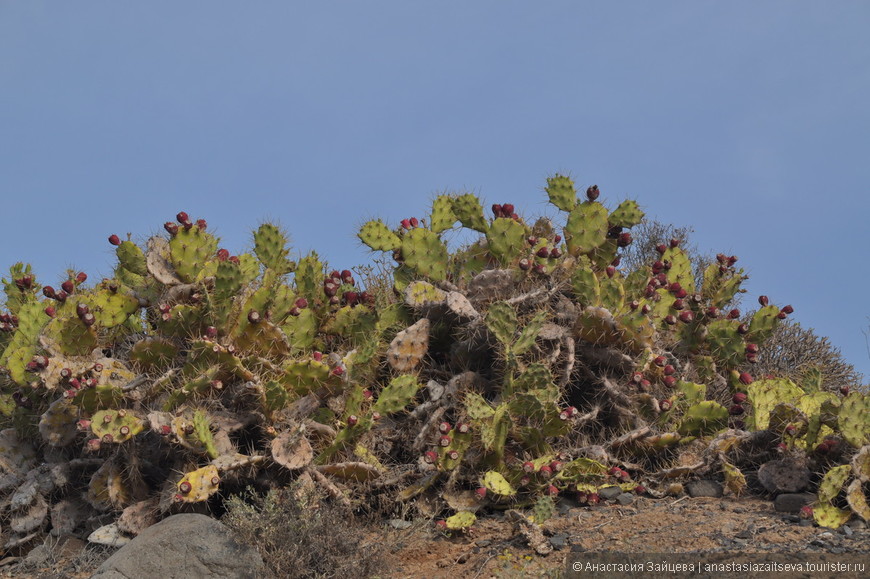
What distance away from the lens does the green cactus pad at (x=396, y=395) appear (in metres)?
6.91

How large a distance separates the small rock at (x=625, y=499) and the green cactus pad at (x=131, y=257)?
4418mm

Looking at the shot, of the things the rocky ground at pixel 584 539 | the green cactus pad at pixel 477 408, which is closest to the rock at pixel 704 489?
the rocky ground at pixel 584 539

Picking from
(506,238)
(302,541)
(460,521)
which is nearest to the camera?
(302,541)

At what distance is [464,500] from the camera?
6629 millimetres

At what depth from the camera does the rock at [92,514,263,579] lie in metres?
5.57

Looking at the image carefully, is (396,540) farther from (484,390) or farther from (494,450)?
(484,390)

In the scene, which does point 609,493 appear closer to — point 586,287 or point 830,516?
point 830,516

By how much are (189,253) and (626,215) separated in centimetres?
396

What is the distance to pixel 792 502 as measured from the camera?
6.48 metres

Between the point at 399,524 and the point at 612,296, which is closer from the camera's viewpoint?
the point at 399,524

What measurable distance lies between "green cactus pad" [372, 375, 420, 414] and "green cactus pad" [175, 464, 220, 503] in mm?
1377

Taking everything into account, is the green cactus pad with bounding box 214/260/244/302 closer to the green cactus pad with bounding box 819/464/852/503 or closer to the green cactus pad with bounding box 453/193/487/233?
the green cactus pad with bounding box 453/193/487/233

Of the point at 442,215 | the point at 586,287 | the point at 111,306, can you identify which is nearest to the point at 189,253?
the point at 111,306

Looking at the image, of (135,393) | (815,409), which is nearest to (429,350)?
(135,393)
